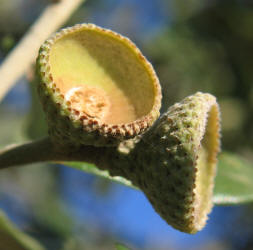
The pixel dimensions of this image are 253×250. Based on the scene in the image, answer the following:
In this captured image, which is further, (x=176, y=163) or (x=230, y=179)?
(x=230, y=179)

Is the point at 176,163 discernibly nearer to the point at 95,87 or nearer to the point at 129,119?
the point at 129,119

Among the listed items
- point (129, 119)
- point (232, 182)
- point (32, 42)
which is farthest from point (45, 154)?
point (232, 182)

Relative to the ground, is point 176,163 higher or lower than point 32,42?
lower

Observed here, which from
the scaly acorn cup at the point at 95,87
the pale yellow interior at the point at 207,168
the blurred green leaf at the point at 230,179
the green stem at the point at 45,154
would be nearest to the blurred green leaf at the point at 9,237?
the blurred green leaf at the point at 230,179

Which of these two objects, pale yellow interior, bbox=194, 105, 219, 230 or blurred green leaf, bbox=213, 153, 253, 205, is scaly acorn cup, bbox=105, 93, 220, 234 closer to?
pale yellow interior, bbox=194, 105, 219, 230

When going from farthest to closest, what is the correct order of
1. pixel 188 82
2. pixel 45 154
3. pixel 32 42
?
pixel 188 82 → pixel 32 42 → pixel 45 154

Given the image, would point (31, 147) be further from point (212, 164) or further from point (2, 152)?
point (212, 164)

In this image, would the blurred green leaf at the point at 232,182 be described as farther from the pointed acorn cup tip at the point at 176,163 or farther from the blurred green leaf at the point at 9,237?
the blurred green leaf at the point at 9,237

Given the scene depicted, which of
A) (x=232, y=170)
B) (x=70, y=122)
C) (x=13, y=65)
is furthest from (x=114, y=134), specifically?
(x=232, y=170)
